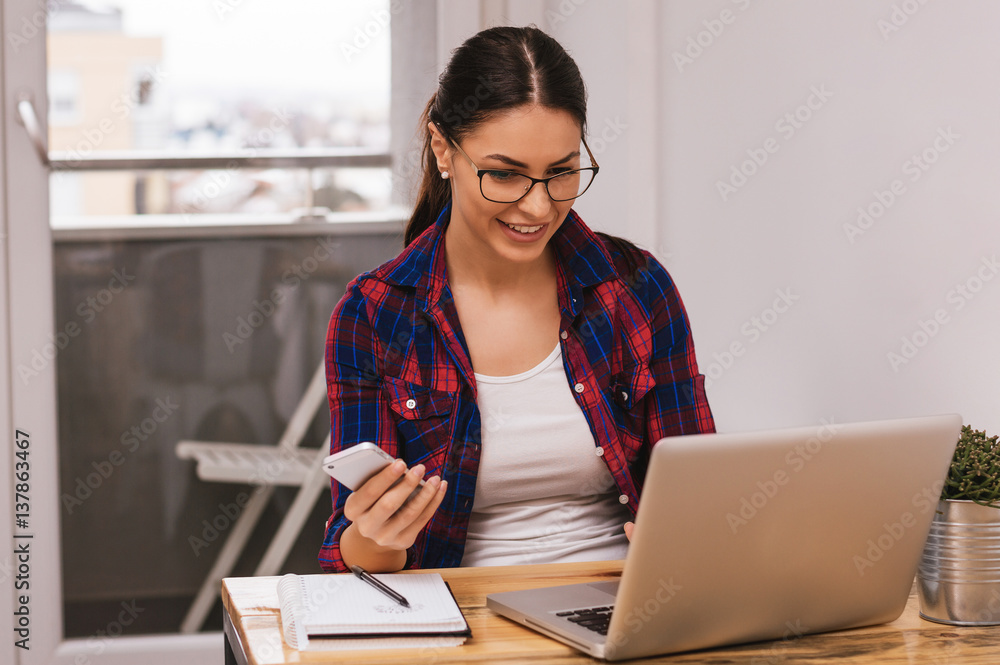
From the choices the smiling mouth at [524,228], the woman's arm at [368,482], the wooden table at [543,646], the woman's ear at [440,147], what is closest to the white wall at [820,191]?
the wooden table at [543,646]

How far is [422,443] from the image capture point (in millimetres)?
1322

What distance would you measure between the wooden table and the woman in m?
0.23

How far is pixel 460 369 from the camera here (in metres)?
1.33

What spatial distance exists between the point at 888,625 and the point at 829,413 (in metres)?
0.56

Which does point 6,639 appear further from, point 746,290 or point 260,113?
point 746,290

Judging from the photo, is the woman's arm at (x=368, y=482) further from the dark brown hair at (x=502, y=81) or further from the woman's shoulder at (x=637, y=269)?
the woman's shoulder at (x=637, y=269)

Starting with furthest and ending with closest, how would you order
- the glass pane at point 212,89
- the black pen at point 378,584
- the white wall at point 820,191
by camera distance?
1. the glass pane at point 212,89
2. the white wall at point 820,191
3. the black pen at point 378,584

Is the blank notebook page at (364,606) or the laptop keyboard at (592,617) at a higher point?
the blank notebook page at (364,606)

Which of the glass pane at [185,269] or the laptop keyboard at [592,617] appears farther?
the glass pane at [185,269]

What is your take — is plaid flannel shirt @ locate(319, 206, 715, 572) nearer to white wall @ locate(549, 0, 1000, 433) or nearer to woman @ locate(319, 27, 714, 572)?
woman @ locate(319, 27, 714, 572)

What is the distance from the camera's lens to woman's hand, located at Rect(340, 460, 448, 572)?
1004mm

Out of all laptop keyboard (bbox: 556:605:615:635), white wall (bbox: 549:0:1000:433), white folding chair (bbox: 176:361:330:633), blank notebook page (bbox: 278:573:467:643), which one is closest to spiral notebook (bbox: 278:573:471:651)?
blank notebook page (bbox: 278:573:467:643)

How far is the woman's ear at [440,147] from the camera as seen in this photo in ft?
4.46

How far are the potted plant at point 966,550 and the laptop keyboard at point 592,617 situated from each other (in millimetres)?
340
